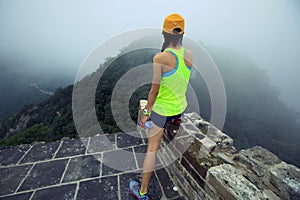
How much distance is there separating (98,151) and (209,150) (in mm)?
1571

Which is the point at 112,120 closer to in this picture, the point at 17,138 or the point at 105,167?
the point at 17,138

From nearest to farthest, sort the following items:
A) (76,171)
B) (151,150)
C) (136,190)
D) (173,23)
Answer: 1. (173,23)
2. (151,150)
3. (136,190)
4. (76,171)

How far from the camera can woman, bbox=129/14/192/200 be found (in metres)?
1.47

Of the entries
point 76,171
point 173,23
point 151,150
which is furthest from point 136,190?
point 173,23

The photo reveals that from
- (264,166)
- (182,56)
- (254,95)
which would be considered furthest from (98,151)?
(254,95)

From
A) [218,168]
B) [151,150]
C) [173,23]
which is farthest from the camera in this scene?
[151,150]

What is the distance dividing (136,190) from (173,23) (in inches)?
67.5

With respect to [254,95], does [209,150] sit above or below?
above

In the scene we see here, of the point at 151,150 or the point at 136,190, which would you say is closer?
the point at 151,150

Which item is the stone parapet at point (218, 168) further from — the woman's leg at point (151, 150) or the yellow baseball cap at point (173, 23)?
the yellow baseball cap at point (173, 23)

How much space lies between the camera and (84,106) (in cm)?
2183

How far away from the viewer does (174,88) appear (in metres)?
1.58

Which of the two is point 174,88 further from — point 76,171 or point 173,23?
point 76,171

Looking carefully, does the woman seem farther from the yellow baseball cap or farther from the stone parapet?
the stone parapet
